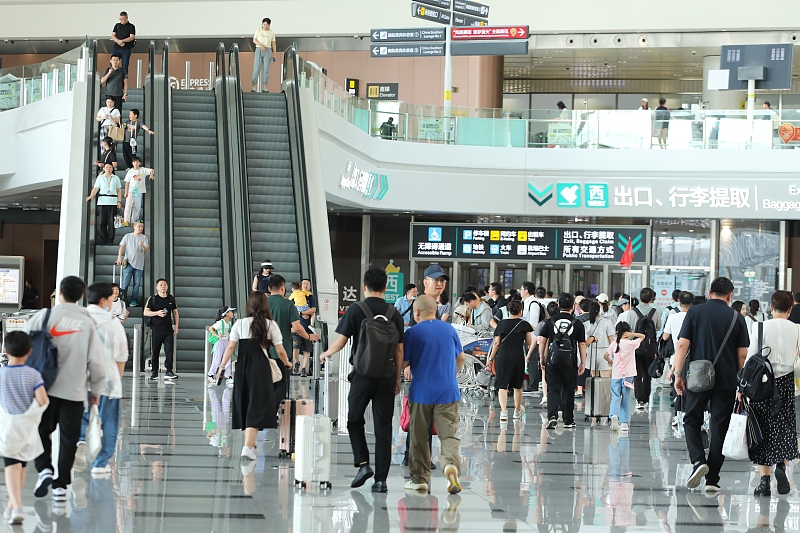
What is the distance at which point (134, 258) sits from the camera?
15930 mm

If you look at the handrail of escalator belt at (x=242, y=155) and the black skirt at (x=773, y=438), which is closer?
the black skirt at (x=773, y=438)

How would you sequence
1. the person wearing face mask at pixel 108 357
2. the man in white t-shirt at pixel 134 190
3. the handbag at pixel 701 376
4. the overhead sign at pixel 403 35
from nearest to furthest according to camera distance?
the person wearing face mask at pixel 108 357
the handbag at pixel 701 376
the man in white t-shirt at pixel 134 190
the overhead sign at pixel 403 35

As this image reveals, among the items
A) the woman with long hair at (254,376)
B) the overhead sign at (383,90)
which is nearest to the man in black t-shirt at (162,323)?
the woman with long hair at (254,376)

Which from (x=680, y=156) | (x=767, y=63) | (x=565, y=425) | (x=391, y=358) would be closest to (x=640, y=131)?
(x=680, y=156)

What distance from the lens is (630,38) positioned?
2992cm

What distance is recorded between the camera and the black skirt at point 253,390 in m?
8.37

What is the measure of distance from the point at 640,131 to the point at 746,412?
716 inches

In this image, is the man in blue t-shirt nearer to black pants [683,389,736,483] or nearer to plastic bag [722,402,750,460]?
black pants [683,389,736,483]

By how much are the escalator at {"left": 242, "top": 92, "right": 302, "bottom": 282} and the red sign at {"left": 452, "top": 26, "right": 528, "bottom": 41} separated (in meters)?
3.99

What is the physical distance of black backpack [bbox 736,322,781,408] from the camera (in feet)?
25.7

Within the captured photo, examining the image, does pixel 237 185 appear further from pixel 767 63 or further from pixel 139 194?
pixel 767 63

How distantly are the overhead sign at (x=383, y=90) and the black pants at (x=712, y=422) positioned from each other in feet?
77.6

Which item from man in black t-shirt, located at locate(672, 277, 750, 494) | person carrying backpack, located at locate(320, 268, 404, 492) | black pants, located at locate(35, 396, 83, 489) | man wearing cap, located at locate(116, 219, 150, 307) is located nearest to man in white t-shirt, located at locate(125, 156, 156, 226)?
man wearing cap, located at locate(116, 219, 150, 307)

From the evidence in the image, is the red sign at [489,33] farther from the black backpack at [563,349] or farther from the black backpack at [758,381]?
the black backpack at [758,381]
